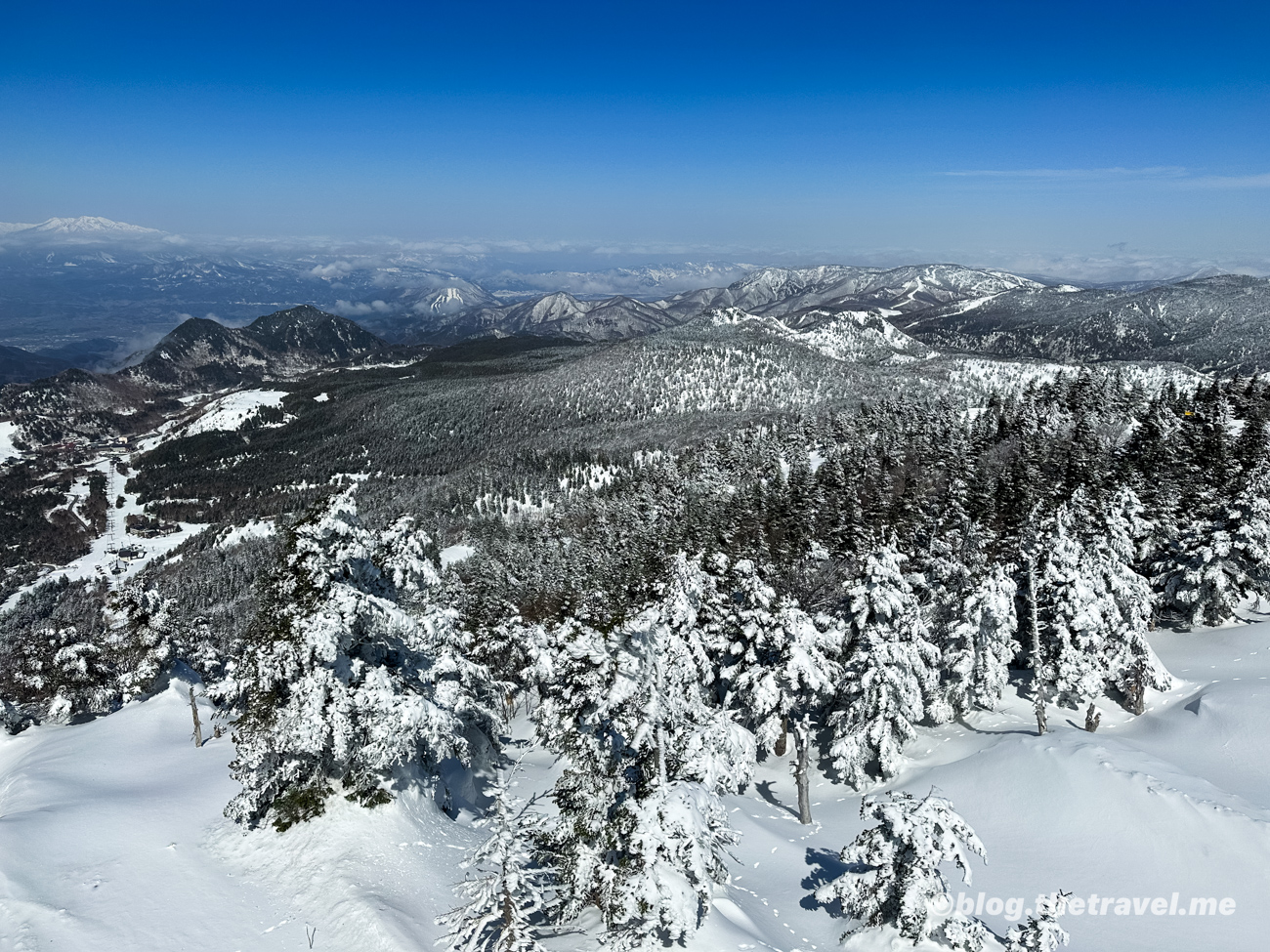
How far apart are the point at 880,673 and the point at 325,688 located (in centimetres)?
2545

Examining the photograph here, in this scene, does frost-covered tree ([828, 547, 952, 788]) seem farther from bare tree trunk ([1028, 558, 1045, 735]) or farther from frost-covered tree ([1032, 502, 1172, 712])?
frost-covered tree ([1032, 502, 1172, 712])

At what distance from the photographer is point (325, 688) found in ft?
70.7

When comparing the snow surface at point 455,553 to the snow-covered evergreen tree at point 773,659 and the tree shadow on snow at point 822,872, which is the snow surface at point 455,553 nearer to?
the snow-covered evergreen tree at point 773,659

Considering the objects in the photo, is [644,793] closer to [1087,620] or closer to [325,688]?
[325,688]

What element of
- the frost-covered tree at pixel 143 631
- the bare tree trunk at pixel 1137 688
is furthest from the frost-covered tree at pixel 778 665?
the frost-covered tree at pixel 143 631

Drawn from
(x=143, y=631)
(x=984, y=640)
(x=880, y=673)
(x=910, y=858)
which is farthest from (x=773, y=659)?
(x=143, y=631)

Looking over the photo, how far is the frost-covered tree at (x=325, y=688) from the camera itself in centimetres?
2089

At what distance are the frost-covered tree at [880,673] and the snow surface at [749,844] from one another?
9.32 ft

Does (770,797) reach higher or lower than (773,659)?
lower

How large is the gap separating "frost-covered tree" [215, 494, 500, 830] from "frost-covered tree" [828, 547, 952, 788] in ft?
66.5

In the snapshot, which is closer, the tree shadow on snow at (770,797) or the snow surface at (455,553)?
the tree shadow on snow at (770,797)

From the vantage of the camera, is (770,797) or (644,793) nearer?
(644,793)

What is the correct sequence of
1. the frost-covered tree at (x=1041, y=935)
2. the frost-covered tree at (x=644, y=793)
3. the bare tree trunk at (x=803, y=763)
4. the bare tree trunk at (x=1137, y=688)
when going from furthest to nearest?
1. the bare tree trunk at (x=1137, y=688)
2. the bare tree trunk at (x=803, y=763)
3. the frost-covered tree at (x=1041, y=935)
4. the frost-covered tree at (x=644, y=793)

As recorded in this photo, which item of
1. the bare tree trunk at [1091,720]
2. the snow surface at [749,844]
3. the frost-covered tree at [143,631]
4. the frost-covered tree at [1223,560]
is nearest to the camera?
the snow surface at [749,844]
